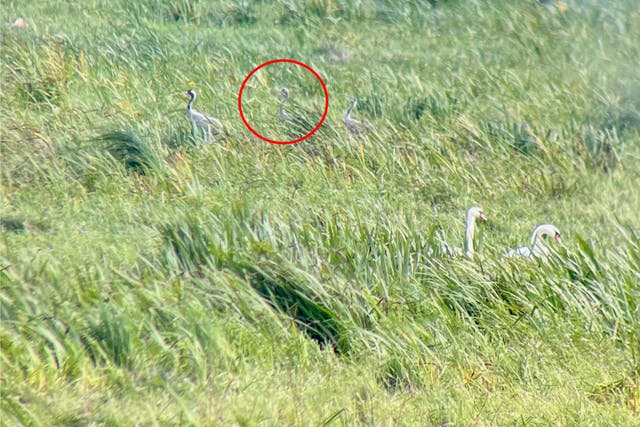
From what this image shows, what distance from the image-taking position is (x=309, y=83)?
453 inches

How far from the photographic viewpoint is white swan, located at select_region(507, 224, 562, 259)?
6.80 metres

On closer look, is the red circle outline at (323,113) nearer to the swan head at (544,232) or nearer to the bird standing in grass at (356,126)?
the bird standing in grass at (356,126)

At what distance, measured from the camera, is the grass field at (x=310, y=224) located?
4.92 meters

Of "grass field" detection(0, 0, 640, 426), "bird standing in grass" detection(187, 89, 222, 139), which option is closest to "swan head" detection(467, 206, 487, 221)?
"grass field" detection(0, 0, 640, 426)

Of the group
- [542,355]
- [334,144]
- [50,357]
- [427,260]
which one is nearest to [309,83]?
[334,144]

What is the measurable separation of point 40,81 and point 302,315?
17.0ft

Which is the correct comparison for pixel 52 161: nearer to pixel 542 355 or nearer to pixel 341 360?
pixel 341 360

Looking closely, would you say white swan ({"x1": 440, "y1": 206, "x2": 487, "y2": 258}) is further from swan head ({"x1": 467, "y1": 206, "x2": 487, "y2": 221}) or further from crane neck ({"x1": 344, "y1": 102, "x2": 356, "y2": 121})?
crane neck ({"x1": 344, "y1": 102, "x2": 356, "y2": 121})

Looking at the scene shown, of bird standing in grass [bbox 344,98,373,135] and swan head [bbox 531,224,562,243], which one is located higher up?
bird standing in grass [bbox 344,98,373,135]

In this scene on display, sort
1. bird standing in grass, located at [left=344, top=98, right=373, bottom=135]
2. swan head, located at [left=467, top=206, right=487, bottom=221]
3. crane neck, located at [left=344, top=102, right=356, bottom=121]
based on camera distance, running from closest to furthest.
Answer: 1. swan head, located at [left=467, top=206, right=487, bottom=221]
2. bird standing in grass, located at [left=344, top=98, right=373, bottom=135]
3. crane neck, located at [left=344, top=102, right=356, bottom=121]

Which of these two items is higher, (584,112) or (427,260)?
(427,260)

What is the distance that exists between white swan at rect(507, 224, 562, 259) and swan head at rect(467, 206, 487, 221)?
43 centimetres

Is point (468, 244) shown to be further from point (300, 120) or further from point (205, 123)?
point (205, 123)

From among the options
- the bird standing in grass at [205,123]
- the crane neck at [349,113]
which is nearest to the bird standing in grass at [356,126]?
the crane neck at [349,113]
